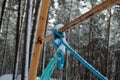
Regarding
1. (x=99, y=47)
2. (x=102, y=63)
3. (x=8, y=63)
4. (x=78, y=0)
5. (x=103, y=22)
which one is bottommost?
(x=8, y=63)

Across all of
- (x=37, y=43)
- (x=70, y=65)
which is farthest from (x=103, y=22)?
(x=37, y=43)

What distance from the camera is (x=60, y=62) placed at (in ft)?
4.13

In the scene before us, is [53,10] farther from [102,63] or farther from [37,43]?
[37,43]

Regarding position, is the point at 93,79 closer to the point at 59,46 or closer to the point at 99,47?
the point at 99,47

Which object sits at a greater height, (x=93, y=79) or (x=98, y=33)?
(x=98, y=33)

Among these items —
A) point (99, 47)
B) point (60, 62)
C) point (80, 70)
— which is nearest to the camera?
point (60, 62)

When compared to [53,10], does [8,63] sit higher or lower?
lower

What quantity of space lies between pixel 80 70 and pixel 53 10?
35.4ft

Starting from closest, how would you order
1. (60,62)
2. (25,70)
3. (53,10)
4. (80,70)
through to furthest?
(60,62) → (25,70) → (53,10) → (80,70)

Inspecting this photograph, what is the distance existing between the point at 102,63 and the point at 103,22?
19.9ft

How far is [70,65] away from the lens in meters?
41.0

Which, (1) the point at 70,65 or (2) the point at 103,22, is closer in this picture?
(2) the point at 103,22

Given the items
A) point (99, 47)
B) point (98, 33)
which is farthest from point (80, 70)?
point (98, 33)

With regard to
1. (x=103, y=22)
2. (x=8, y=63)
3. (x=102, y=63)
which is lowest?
(x=8, y=63)
